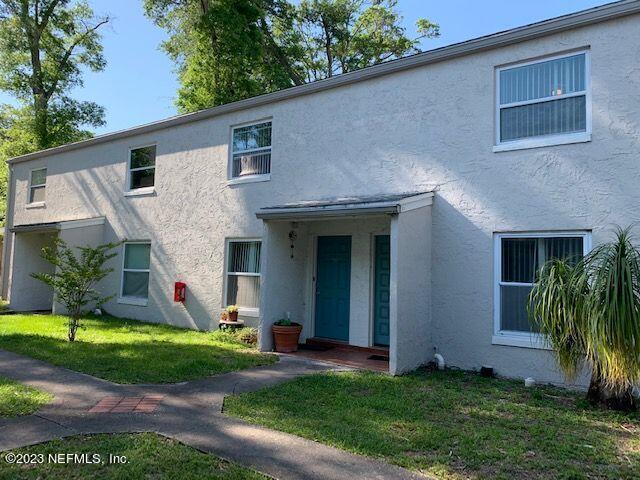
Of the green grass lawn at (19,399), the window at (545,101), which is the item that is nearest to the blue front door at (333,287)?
the window at (545,101)

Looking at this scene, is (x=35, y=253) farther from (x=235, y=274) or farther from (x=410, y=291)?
(x=410, y=291)

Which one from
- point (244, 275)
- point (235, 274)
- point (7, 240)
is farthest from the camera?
point (7, 240)

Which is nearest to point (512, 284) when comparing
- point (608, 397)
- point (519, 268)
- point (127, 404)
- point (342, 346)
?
point (519, 268)

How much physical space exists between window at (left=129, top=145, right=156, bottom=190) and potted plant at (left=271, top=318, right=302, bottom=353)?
6.86 meters

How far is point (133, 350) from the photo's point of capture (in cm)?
902

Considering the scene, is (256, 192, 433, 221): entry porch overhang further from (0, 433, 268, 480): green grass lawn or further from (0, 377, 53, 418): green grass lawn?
(0, 377, 53, 418): green grass lawn

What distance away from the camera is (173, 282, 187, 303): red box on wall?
40.4 ft

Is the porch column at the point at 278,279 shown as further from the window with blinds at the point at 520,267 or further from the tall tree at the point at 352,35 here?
the tall tree at the point at 352,35

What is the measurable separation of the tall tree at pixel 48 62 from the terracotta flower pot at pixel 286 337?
70.8 feet

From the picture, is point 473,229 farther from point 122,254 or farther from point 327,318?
point 122,254

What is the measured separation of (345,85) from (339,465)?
7855 mm

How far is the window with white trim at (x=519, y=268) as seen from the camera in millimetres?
7516

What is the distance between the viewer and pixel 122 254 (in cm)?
1427

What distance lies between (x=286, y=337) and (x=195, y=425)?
4353 millimetres
